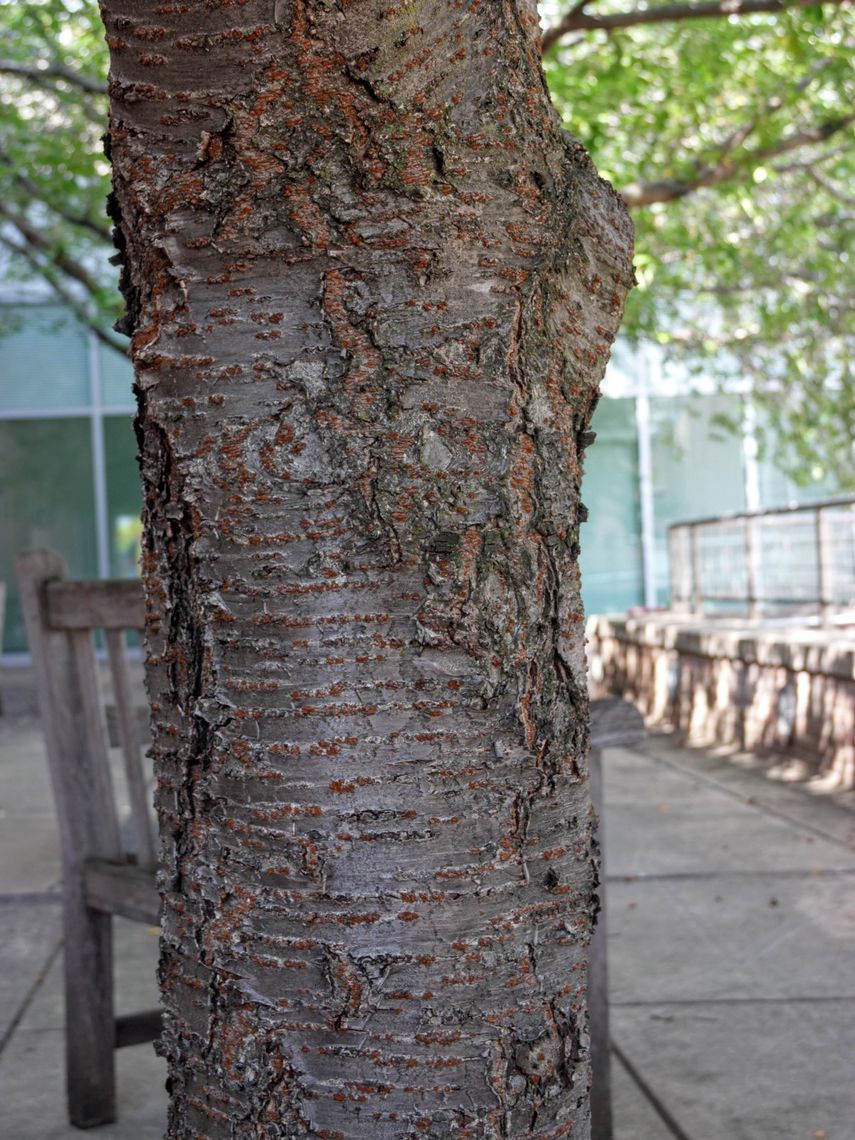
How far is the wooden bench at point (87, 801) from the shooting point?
9.71ft

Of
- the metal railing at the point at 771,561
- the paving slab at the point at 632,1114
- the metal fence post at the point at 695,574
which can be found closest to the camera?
the paving slab at the point at 632,1114

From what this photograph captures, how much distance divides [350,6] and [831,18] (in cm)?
637

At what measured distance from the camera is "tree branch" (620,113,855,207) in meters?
7.60

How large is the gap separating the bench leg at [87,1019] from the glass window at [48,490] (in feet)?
44.7

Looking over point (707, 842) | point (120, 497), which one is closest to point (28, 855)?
point (707, 842)

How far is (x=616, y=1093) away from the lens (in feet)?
10.2

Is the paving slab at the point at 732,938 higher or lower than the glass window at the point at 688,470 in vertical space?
lower

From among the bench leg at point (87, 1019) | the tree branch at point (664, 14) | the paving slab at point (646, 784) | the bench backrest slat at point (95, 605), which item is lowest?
the paving slab at point (646, 784)

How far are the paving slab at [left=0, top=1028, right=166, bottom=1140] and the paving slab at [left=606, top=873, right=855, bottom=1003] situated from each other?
53.1 inches

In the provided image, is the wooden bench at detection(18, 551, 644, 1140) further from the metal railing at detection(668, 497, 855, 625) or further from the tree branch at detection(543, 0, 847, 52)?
the metal railing at detection(668, 497, 855, 625)

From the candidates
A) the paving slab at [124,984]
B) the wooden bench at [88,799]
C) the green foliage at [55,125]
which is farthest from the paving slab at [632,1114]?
the green foliage at [55,125]

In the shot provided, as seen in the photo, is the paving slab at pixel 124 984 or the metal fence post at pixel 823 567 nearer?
the paving slab at pixel 124 984

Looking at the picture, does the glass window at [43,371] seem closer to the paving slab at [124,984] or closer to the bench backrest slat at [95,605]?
the paving slab at [124,984]

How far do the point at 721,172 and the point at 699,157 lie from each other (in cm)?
26
